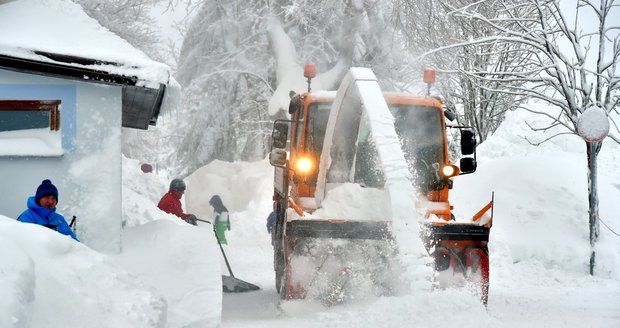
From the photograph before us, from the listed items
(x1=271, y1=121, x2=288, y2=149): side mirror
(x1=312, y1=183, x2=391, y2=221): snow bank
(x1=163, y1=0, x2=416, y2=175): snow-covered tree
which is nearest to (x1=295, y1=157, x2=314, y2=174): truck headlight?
(x1=271, y1=121, x2=288, y2=149): side mirror

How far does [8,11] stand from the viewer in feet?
26.7

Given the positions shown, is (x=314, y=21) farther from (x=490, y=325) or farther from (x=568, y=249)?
(x=490, y=325)

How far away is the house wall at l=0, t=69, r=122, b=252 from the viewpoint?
758cm

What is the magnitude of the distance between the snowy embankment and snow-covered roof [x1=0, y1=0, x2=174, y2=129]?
1.91m

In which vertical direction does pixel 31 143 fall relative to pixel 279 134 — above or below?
below

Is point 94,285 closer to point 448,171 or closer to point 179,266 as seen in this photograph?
point 179,266

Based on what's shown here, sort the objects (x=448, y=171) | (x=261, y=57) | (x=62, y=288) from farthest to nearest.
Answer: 1. (x=261, y=57)
2. (x=448, y=171)
3. (x=62, y=288)

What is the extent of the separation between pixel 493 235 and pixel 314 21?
11611 millimetres

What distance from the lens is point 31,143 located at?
7617 millimetres

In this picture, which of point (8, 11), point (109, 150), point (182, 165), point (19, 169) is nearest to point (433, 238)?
point (109, 150)

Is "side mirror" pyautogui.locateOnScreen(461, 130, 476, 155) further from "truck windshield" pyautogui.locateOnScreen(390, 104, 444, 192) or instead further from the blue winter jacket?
the blue winter jacket

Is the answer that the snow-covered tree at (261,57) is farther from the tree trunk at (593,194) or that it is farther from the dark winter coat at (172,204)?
the tree trunk at (593,194)

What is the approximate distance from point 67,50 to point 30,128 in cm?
105

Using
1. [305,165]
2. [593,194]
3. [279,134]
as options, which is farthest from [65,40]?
[593,194]
